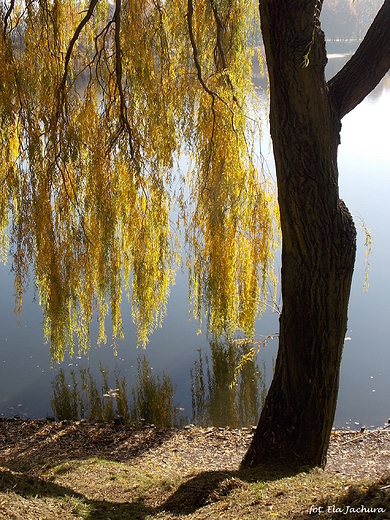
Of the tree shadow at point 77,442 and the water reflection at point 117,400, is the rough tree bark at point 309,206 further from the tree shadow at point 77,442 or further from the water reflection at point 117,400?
the water reflection at point 117,400

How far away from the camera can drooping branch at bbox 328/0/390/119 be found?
3.31m

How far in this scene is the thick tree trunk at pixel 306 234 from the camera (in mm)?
3283

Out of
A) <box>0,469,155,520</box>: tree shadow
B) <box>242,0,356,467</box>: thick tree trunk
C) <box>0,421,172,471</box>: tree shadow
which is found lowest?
<box>0,421,172,471</box>: tree shadow

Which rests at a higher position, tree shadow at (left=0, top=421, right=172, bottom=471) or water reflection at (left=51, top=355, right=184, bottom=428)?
water reflection at (left=51, top=355, right=184, bottom=428)

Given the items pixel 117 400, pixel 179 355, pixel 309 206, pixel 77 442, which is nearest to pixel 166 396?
pixel 117 400

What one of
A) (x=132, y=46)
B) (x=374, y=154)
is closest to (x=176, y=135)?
(x=132, y=46)

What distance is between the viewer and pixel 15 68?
201 inches

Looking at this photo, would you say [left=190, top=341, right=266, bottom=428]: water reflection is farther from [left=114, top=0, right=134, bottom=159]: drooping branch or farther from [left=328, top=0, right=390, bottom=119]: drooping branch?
[left=328, top=0, right=390, bottom=119]: drooping branch

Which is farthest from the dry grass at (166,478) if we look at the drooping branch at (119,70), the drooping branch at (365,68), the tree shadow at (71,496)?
the drooping branch at (119,70)

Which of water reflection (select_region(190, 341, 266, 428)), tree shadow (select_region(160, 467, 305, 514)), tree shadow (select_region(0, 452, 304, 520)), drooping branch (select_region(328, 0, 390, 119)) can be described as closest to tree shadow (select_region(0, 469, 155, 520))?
tree shadow (select_region(0, 452, 304, 520))

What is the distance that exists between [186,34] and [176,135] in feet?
3.18

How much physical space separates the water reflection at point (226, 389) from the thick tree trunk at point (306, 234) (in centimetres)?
223

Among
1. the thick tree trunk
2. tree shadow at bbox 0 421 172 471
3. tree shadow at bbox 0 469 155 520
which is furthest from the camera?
tree shadow at bbox 0 421 172 471

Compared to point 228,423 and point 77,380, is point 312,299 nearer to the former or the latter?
point 228,423
